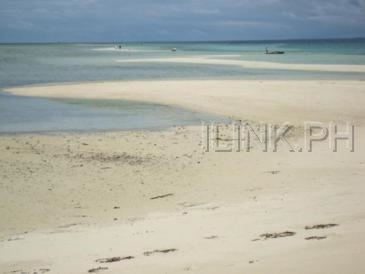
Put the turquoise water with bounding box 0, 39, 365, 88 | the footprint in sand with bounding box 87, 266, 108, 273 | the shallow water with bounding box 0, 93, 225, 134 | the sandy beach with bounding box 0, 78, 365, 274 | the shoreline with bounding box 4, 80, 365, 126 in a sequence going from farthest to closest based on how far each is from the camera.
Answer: the turquoise water with bounding box 0, 39, 365, 88 → the shoreline with bounding box 4, 80, 365, 126 → the shallow water with bounding box 0, 93, 225, 134 → the sandy beach with bounding box 0, 78, 365, 274 → the footprint in sand with bounding box 87, 266, 108, 273

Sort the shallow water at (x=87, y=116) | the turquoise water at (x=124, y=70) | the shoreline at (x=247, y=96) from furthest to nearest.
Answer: the turquoise water at (x=124, y=70) < the shoreline at (x=247, y=96) < the shallow water at (x=87, y=116)

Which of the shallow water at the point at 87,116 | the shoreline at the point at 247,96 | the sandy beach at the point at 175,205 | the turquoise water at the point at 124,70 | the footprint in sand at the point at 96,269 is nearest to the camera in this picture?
the footprint in sand at the point at 96,269

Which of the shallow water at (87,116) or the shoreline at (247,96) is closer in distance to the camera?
the shallow water at (87,116)

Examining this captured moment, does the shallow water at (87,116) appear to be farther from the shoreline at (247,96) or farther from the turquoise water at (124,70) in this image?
the turquoise water at (124,70)

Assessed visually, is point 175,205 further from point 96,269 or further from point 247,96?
point 247,96

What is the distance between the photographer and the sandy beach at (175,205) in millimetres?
5957

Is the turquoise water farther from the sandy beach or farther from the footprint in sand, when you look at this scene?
the footprint in sand

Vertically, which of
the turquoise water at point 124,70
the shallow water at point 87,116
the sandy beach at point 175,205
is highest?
the turquoise water at point 124,70

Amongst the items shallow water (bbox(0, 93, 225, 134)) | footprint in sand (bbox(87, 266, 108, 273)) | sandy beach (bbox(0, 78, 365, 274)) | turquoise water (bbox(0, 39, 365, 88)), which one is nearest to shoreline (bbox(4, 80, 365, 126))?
shallow water (bbox(0, 93, 225, 134))

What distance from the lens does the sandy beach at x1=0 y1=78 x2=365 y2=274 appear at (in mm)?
5957

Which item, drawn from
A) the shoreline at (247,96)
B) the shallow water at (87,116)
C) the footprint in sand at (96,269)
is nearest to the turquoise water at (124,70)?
the shoreline at (247,96)

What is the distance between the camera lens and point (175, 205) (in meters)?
9.38

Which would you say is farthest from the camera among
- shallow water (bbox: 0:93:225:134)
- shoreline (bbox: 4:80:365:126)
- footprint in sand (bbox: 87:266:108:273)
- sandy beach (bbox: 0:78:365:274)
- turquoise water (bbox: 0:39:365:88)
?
turquoise water (bbox: 0:39:365:88)

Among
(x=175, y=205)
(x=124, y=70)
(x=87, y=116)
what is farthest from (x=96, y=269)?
(x=124, y=70)
